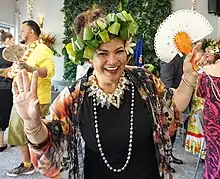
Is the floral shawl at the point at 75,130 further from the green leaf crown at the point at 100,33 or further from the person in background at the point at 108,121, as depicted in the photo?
the green leaf crown at the point at 100,33

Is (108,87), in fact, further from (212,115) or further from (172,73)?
(172,73)

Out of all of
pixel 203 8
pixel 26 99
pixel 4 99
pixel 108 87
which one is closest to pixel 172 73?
pixel 4 99

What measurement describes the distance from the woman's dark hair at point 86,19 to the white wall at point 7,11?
6.19 metres

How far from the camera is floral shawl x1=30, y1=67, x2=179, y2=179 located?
125 centimetres

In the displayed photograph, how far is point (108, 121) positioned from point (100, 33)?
0.33 m

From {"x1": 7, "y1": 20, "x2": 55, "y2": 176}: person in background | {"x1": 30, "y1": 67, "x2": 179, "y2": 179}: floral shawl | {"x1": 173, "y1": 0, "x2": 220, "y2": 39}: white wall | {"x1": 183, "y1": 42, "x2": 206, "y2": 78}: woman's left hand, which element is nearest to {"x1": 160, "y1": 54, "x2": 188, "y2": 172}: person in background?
{"x1": 7, "y1": 20, "x2": 55, "y2": 176}: person in background

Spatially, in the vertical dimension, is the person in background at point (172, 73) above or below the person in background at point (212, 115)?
above

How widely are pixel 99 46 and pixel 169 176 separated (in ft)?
1.84

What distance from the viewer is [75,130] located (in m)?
1.31

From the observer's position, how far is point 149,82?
1.39 m

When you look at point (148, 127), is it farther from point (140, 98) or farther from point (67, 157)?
point (67, 157)

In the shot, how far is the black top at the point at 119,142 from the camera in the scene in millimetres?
1316

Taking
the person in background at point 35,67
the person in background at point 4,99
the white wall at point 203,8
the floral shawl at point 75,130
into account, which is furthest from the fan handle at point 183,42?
the white wall at point 203,8

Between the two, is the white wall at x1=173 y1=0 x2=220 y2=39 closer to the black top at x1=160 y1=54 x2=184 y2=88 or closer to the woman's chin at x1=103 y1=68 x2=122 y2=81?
the black top at x1=160 y1=54 x2=184 y2=88
